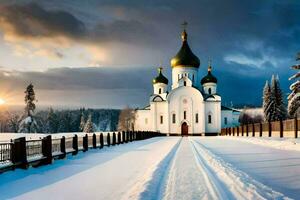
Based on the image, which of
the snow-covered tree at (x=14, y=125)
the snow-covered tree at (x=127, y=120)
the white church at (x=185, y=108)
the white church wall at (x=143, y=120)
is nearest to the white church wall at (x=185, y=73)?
the white church at (x=185, y=108)

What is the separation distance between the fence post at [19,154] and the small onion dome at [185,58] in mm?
77932

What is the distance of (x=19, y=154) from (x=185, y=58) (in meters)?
78.7

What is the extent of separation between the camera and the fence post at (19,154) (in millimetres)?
14789

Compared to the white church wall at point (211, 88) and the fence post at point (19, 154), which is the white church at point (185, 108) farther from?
the fence post at point (19, 154)

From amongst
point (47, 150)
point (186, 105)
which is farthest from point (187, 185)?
point (186, 105)

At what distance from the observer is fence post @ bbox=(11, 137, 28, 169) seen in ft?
48.5

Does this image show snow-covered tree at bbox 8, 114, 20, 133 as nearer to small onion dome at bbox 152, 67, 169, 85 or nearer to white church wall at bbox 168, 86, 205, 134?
small onion dome at bbox 152, 67, 169, 85

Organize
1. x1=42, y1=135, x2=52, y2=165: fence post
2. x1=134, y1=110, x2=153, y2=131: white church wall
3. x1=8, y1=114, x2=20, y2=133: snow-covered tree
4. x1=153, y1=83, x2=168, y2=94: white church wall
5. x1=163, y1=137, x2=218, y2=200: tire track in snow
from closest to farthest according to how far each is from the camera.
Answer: x1=163, y1=137, x2=218, y2=200: tire track in snow < x1=42, y1=135, x2=52, y2=165: fence post < x1=134, y1=110, x2=153, y2=131: white church wall < x1=153, y1=83, x2=168, y2=94: white church wall < x1=8, y1=114, x2=20, y2=133: snow-covered tree

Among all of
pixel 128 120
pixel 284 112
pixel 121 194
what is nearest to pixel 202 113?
pixel 284 112

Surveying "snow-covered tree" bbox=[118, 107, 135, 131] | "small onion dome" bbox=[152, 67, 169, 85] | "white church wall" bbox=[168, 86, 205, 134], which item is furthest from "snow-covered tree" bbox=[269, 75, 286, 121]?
"snow-covered tree" bbox=[118, 107, 135, 131]

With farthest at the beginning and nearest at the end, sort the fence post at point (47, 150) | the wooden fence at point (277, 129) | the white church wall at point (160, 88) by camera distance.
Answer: the white church wall at point (160, 88)
the wooden fence at point (277, 129)
the fence post at point (47, 150)

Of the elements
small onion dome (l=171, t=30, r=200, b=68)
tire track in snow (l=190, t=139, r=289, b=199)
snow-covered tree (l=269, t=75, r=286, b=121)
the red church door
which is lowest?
the red church door

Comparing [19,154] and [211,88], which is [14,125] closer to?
[211,88]

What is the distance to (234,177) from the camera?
1087cm
